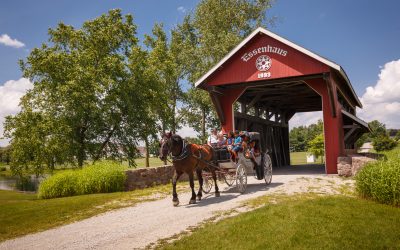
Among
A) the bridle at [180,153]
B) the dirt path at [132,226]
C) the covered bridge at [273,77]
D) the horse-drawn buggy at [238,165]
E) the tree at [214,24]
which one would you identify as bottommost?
the dirt path at [132,226]

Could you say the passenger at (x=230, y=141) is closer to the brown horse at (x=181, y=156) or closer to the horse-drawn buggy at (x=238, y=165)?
the horse-drawn buggy at (x=238, y=165)

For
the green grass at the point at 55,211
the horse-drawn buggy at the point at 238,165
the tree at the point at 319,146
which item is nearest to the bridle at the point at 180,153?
the horse-drawn buggy at the point at 238,165

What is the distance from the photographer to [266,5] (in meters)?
35.4

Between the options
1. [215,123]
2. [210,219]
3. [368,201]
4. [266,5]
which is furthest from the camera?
[215,123]

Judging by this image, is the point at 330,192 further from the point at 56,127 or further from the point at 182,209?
the point at 56,127

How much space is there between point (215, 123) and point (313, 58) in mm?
23584

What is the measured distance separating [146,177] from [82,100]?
9915 mm

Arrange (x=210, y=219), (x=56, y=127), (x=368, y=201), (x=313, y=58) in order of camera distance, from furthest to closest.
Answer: (x=56, y=127)
(x=313, y=58)
(x=368, y=201)
(x=210, y=219)

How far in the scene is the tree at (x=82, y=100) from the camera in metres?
21.8

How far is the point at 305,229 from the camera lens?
21.2 ft

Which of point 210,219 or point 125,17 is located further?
point 125,17

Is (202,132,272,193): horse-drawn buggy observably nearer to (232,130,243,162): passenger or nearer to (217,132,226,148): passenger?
(232,130,243,162): passenger

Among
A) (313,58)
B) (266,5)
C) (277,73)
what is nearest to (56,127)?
(277,73)

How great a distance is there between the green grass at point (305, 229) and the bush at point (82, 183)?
7.93 m
